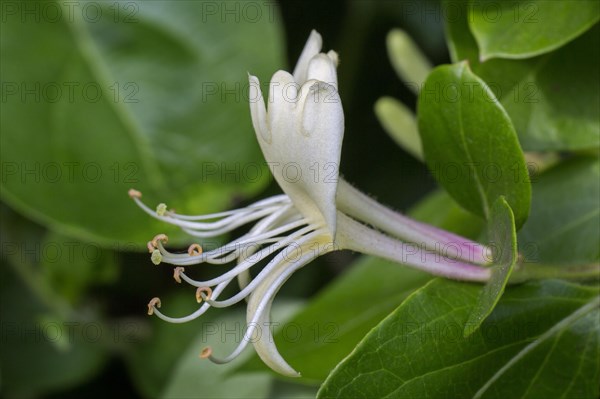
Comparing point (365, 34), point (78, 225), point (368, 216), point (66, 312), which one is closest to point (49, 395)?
point (66, 312)

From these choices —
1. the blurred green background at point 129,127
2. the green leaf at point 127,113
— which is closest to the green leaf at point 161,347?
the blurred green background at point 129,127

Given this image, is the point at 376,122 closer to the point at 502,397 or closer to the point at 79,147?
the point at 79,147

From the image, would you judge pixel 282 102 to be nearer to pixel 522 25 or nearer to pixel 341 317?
pixel 522 25

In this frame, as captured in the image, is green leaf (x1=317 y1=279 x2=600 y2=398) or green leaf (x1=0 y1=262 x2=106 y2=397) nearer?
green leaf (x1=317 y1=279 x2=600 y2=398)

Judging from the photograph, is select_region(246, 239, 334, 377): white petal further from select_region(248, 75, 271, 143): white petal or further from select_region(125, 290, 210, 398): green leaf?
select_region(125, 290, 210, 398): green leaf

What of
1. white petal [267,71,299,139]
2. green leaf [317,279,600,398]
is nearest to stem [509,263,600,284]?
green leaf [317,279,600,398]

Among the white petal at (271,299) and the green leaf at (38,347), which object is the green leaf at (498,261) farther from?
the green leaf at (38,347)

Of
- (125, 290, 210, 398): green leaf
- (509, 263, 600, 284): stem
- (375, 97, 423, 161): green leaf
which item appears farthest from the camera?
(125, 290, 210, 398): green leaf
